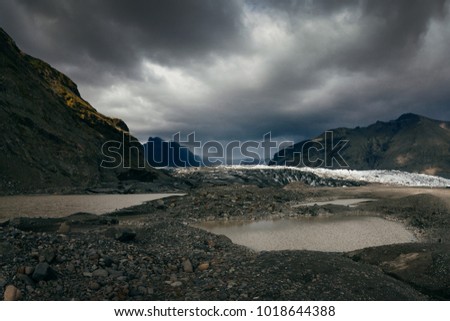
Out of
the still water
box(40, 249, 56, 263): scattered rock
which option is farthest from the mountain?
box(40, 249, 56, 263): scattered rock

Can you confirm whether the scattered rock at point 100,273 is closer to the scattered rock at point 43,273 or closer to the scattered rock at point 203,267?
the scattered rock at point 43,273

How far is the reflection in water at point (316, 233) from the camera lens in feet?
78.2

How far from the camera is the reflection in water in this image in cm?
2383

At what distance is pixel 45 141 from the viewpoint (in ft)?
279

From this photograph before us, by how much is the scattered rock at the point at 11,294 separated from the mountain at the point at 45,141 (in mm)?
60556

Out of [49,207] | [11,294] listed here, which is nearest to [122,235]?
[11,294]

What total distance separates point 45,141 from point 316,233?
81036 millimetres

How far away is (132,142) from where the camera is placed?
5527 inches

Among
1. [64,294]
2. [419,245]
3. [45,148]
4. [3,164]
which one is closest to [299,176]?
[45,148]

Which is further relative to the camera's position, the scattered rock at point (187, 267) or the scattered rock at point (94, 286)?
the scattered rock at point (187, 267)

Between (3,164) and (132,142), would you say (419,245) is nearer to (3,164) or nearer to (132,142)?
(3,164)

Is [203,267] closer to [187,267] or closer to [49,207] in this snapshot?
[187,267]

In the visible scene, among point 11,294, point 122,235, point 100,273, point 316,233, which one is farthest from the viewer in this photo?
point 316,233

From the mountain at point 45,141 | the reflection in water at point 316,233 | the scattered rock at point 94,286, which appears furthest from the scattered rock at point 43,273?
the mountain at point 45,141
